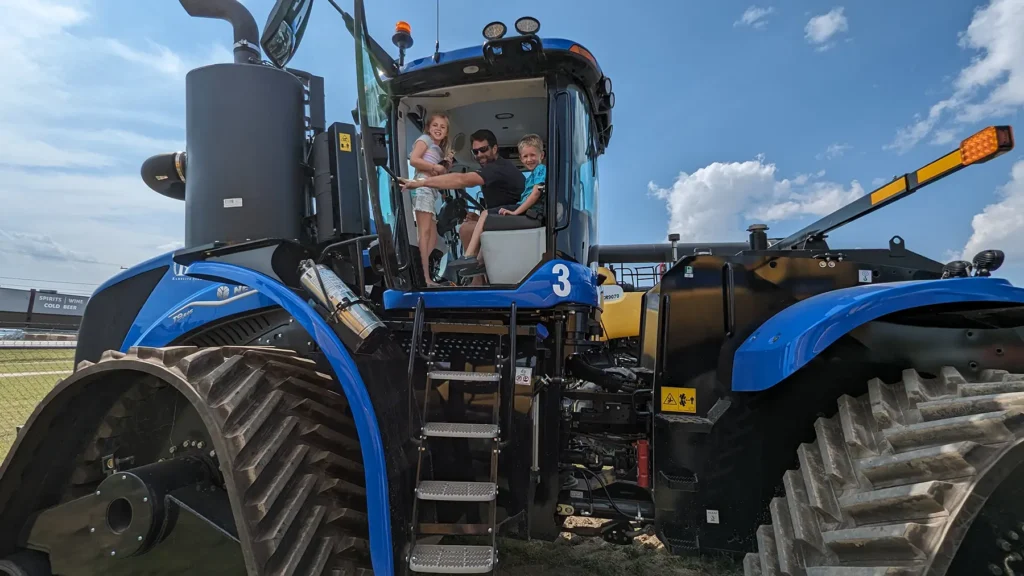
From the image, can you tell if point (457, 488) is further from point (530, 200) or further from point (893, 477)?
point (893, 477)

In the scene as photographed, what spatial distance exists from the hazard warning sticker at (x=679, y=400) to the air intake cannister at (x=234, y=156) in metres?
2.56

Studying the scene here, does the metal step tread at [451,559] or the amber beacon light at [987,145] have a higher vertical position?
the amber beacon light at [987,145]

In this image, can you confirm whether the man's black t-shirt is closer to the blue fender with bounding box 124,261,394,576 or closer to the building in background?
the blue fender with bounding box 124,261,394,576

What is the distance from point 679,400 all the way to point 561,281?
0.83 meters

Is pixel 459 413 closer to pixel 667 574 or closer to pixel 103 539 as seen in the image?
pixel 103 539

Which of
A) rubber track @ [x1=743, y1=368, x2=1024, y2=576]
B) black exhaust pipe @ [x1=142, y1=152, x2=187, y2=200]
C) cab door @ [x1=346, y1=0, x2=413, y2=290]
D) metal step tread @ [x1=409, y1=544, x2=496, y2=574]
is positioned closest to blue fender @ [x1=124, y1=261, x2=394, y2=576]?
metal step tread @ [x1=409, y1=544, x2=496, y2=574]

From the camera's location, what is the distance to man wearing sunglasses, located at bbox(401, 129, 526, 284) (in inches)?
123

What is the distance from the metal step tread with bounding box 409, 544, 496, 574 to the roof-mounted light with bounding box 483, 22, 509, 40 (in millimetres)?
2434

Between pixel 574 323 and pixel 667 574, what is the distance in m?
1.91

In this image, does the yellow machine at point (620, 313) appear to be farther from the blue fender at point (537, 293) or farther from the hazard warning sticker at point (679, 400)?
the hazard warning sticker at point (679, 400)

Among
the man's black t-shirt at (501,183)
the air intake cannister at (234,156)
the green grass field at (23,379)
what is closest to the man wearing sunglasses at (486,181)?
the man's black t-shirt at (501,183)

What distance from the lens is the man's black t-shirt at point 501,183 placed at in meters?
3.27

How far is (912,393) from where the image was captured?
2006mm

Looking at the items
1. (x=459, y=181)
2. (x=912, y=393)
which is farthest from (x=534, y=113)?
(x=912, y=393)
